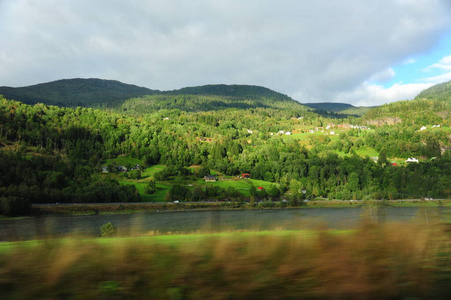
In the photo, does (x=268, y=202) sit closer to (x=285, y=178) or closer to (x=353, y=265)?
(x=285, y=178)

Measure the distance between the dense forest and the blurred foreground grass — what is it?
2252 inches

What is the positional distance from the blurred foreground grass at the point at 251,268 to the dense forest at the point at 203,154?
188ft

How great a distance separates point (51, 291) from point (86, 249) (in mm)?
1427

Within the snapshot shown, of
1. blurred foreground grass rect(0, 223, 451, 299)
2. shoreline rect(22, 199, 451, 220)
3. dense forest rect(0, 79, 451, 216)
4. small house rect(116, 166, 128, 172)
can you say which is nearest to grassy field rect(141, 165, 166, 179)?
Result: dense forest rect(0, 79, 451, 216)

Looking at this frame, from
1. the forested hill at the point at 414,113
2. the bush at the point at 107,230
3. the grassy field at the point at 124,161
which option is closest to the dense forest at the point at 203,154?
the forested hill at the point at 414,113

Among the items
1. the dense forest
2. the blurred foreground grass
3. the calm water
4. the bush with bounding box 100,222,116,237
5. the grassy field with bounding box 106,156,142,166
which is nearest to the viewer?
the blurred foreground grass

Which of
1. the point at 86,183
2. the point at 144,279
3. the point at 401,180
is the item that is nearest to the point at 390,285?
the point at 144,279

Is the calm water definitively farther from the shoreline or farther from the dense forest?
the dense forest

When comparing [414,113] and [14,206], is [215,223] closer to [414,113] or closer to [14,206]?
[14,206]

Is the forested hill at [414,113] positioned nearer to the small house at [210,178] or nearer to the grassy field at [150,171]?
the small house at [210,178]

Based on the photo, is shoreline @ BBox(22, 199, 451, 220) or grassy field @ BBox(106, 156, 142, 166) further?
grassy field @ BBox(106, 156, 142, 166)

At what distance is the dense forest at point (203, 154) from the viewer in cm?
7900

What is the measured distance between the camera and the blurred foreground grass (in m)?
4.16

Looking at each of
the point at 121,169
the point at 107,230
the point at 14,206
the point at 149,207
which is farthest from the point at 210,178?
the point at 107,230
